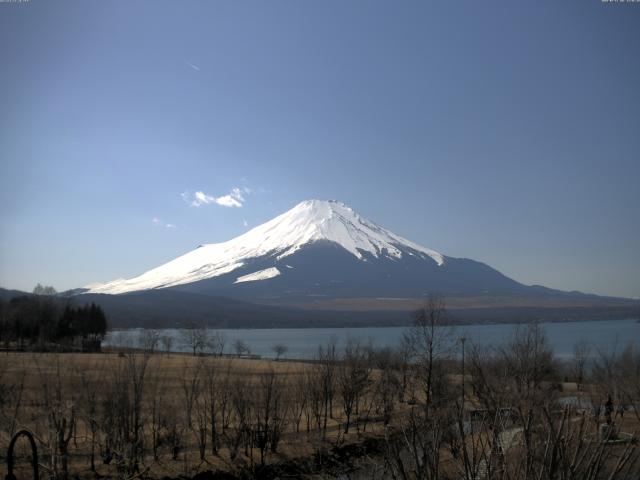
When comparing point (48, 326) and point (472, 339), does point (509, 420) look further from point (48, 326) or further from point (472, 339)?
point (48, 326)

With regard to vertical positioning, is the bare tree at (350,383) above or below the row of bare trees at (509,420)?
below

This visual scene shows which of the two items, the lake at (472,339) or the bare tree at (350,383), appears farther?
Result: the lake at (472,339)

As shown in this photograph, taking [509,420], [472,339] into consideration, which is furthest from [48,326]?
[509,420]

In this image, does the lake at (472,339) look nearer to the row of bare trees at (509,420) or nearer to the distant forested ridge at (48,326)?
the distant forested ridge at (48,326)

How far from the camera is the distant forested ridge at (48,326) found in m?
69.9

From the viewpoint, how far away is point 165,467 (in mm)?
20469

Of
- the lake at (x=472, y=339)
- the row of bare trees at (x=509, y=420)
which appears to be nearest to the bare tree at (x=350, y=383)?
the row of bare trees at (x=509, y=420)

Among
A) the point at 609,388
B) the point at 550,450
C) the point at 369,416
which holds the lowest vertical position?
the point at 369,416

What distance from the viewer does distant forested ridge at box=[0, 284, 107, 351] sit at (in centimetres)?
6994

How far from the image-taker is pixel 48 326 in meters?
74.9

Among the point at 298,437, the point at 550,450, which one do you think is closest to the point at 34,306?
the point at 298,437

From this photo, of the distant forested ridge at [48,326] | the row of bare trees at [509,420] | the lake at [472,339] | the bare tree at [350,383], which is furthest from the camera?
the lake at [472,339]

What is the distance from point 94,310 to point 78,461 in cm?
7047

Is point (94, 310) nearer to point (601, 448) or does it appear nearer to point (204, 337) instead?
point (204, 337)
